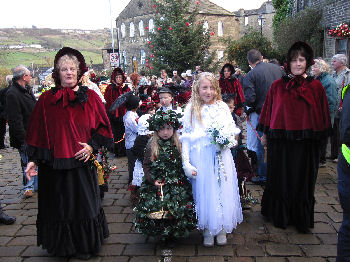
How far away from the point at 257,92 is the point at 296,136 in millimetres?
2146

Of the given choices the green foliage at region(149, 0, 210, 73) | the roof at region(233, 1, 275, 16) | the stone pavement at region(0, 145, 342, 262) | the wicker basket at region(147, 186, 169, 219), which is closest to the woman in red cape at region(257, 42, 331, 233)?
the stone pavement at region(0, 145, 342, 262)

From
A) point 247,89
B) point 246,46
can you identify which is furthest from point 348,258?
point 246,46

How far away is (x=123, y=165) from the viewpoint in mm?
8281

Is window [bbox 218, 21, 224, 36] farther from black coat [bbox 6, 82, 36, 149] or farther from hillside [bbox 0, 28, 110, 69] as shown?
black coat [bbox 6, 82, 36, 149]

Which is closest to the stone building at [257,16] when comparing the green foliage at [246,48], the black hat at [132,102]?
the green foliage at [246,48]

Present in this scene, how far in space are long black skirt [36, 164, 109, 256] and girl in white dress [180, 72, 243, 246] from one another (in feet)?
3.91

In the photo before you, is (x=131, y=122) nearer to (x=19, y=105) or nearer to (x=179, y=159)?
(x=19, y=105)

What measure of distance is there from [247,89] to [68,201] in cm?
384

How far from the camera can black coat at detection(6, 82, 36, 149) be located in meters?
5.69

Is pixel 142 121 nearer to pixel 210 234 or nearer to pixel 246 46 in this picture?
pixel 210 234

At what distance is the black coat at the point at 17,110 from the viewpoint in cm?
569

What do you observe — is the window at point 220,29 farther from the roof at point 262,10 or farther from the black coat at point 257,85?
the black coat at point 257,85

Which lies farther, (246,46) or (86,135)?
(246,46)

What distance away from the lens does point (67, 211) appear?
3.76 meters
